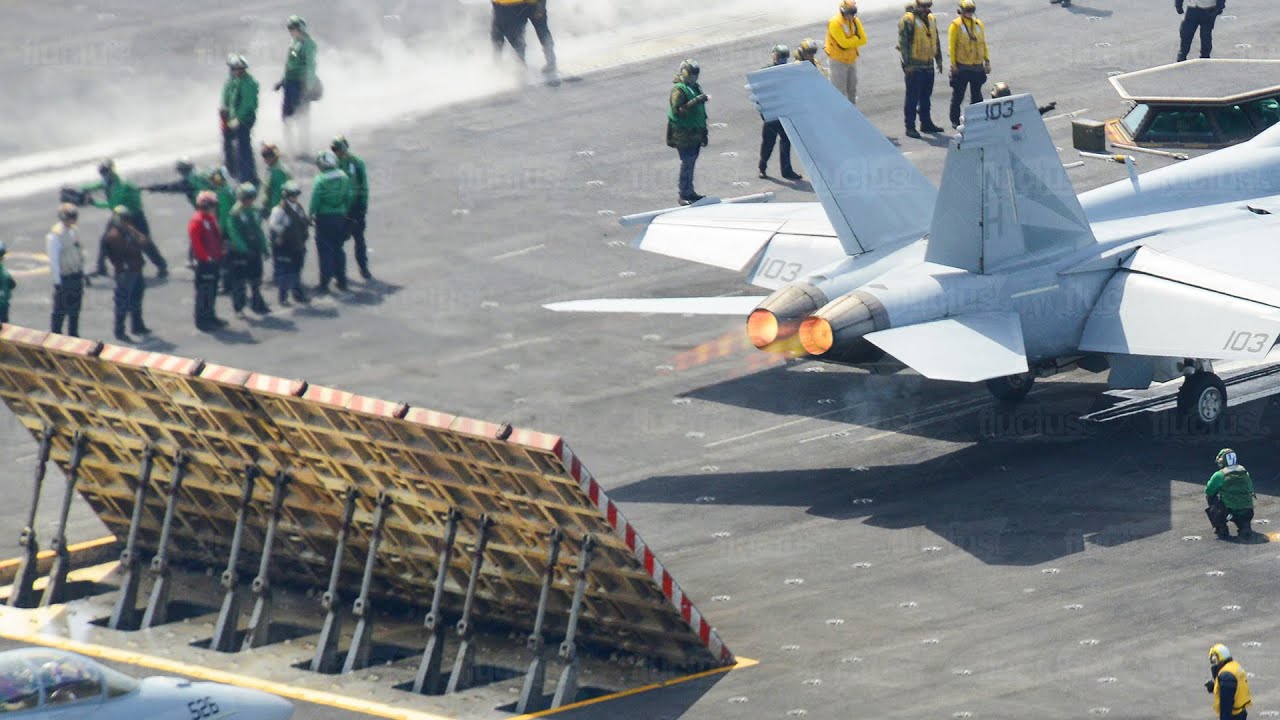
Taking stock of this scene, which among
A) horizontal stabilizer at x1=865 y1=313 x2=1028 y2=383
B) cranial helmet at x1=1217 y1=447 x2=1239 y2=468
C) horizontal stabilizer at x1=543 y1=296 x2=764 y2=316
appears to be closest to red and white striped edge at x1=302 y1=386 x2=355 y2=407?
horizontal stabilizer at x1=543 y1=296 x2=764 y2=316

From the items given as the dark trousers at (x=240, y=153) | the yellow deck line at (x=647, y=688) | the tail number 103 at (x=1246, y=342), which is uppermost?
the dark trousers at (x=240, y=153)

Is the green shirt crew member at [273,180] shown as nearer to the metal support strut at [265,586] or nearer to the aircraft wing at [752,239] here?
the aircraft wing at [752,239]

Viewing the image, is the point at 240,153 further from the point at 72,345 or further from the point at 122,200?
the point at 72,345

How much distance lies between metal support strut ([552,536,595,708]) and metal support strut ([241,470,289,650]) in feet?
14.2

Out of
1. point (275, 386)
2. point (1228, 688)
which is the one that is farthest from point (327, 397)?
point (1228, 688)

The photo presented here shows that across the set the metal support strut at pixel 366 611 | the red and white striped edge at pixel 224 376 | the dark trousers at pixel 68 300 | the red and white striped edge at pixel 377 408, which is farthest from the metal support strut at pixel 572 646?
the dark trousers at pixel 68 300

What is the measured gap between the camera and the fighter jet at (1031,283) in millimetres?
30266

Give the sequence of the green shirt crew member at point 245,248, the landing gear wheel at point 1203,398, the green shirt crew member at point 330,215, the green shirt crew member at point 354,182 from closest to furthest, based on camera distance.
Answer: the landing gear wheel at point 1203,398, the green shirt crew member at point 245,248, the green shirt crew member at point 330,215, the green shirt crew member at point 354,182

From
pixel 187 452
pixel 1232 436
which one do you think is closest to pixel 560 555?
pixel 187 452

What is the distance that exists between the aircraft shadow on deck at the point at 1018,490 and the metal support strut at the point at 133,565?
20.9 feet

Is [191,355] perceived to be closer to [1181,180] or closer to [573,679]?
[573,679]

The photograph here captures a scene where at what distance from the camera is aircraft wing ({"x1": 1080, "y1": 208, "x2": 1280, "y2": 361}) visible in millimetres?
30156

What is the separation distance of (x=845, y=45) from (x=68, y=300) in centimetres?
1646

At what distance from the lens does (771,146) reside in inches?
1705
